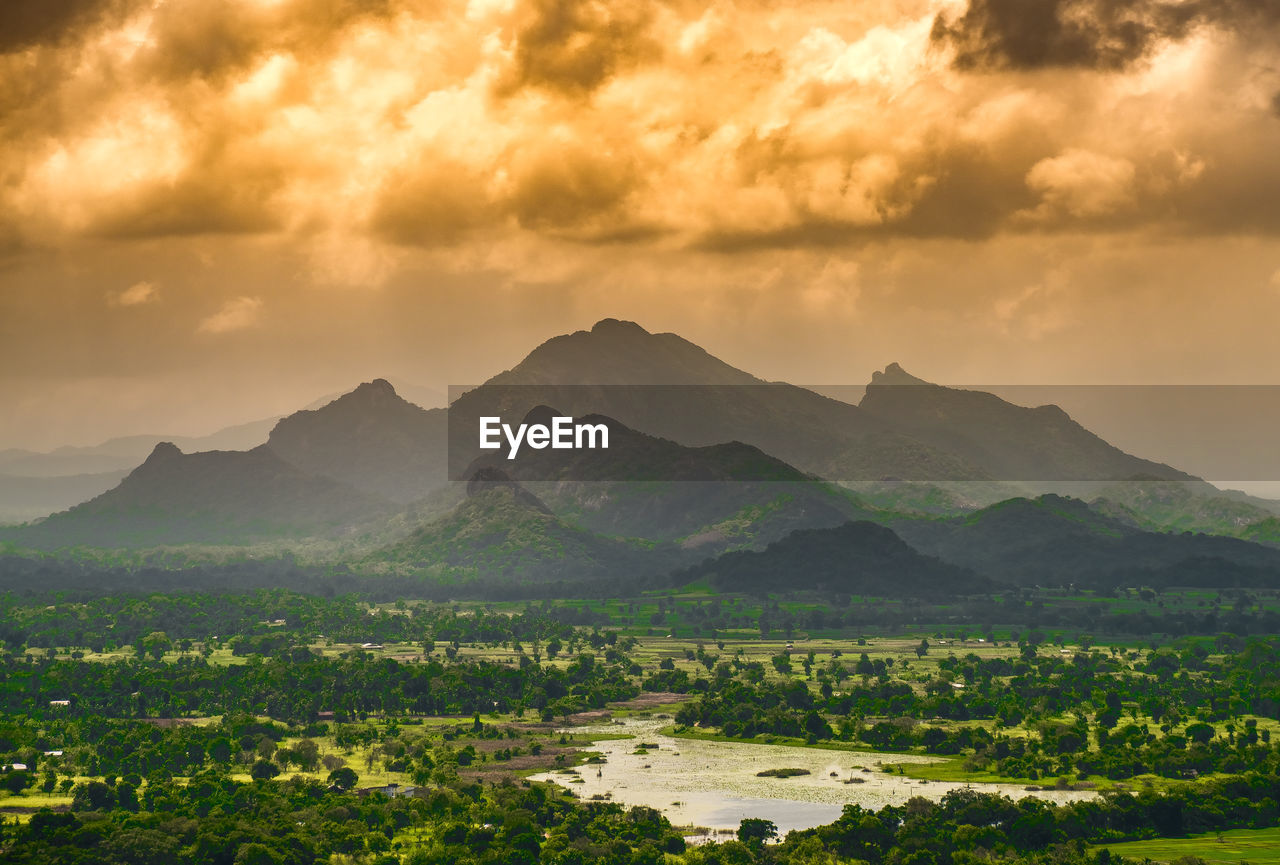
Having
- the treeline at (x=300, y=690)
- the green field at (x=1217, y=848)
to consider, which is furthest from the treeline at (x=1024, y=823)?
the treeline at (x=300, y=690)

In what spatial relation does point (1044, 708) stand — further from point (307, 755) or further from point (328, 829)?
point (328, 829)

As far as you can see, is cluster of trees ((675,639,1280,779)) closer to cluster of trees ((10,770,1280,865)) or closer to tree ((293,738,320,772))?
cluster of trees ((10,770,1280,865))

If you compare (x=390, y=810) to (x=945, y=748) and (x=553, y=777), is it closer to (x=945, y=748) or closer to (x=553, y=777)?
(x=553, y=777)

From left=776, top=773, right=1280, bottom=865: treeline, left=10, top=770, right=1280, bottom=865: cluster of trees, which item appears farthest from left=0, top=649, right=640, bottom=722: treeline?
left=776, top=773, right=1280, bottom=865: treeline

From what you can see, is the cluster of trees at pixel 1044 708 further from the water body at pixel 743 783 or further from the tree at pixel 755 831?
the tree at pixel 755 831

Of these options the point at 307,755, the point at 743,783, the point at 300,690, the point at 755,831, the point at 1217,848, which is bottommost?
the point at 1217,848

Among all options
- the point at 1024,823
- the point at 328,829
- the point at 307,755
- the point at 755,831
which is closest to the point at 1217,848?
the point at 1024,823

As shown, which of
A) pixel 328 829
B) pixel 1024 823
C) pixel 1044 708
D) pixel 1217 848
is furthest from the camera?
pixel 1044 708
